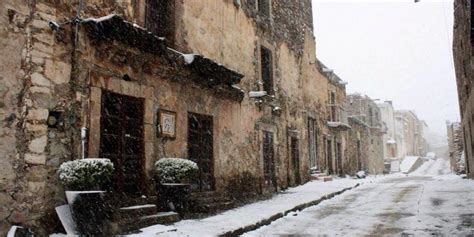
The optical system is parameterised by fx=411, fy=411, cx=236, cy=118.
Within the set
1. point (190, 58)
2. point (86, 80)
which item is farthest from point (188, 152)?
point (86, 80)

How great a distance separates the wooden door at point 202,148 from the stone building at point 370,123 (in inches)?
840

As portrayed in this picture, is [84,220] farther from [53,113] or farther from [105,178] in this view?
[53,113]

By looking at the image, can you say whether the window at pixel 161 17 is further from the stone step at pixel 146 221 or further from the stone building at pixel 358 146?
the stone building at pixel 358 146

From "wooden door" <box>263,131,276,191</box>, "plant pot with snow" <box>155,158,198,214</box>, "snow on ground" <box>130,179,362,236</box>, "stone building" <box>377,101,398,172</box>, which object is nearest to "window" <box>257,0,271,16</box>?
"wooden door" <box>263,131,276,191</box>

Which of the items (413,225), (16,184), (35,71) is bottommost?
(413,225)

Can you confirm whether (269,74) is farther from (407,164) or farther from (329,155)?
(407,164)

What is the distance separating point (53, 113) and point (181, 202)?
109 inches

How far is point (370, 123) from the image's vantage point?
112ft

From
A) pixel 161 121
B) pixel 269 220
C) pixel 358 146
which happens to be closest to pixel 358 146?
pixel 358 146

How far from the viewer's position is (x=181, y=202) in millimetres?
7324

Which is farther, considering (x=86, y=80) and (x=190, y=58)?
(x=190, y=58)

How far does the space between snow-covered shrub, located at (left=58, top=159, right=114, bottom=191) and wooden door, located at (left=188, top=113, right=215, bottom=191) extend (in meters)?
3.29

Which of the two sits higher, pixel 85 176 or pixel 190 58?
pixel 190 58

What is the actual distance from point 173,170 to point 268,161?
580cm
